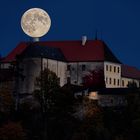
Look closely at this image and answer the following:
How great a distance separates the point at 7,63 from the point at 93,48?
43.1ft

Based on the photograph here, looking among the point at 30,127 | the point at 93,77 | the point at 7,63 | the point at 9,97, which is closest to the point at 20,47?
the point at 7,63

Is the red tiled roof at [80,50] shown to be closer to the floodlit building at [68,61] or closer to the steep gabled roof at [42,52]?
the floodlit building at [68,61]

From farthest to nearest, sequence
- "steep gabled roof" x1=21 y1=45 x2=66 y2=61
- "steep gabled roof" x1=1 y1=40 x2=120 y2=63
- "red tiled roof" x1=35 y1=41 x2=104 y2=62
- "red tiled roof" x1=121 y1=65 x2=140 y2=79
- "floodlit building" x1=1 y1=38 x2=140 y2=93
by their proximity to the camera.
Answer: "red tiled roof" x1=121 y1=65 x2=140 y2=79 → "red tiled roof" x1=35 y1=41 x2=104 y2=62 → "steep gabled roof" x1=1 y1=40 x2=120 y2=63 → "steep gabled roof" x1=21 y1=45 x2=66 y2=61 → "floodlit building" x1=1 y1=38 x2=140 y2=93

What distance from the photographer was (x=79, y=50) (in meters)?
145

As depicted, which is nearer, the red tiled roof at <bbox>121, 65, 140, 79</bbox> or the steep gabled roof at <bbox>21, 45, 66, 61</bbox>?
the steep gabled roof at <bbox>21, 45, 66, 61</bbox>

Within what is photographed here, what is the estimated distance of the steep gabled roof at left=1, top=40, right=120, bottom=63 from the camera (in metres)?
142

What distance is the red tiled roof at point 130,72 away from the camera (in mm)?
152500

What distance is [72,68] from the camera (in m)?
140

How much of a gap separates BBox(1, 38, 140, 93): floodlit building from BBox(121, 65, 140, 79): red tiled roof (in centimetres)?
48

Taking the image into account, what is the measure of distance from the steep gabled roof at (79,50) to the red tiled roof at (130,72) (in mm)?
7826

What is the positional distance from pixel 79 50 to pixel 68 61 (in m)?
4.65

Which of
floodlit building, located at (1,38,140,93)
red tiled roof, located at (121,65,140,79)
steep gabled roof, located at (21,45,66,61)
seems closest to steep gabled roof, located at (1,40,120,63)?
floodlit building, located at (1,38,140,93)

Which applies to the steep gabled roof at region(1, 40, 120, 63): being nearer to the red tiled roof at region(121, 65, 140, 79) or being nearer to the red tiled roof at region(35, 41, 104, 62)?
the red tiled roof at region(35, 41, 104, 62)

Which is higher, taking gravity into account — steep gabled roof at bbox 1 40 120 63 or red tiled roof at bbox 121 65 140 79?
steep gabled roof at bbox 1 40 120 63
